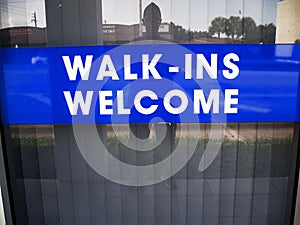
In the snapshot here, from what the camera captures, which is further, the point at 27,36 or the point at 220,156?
the point at 220,156

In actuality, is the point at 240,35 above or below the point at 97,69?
above

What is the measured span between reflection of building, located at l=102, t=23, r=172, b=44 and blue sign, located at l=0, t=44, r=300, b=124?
0.06 metres

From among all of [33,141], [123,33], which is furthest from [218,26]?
[33,141]

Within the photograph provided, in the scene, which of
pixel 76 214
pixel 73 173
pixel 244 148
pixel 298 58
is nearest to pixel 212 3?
pixel 298 58

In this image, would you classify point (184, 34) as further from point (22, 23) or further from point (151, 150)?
point (22, 23)

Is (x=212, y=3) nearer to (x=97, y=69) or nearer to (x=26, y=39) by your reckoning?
(x=97, y=69)

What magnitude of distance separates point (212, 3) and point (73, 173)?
1.47 m

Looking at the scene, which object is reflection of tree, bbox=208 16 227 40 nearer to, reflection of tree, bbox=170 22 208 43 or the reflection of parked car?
reflection of tree, bbox=170 22 208 43

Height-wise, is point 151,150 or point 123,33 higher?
point 123,33

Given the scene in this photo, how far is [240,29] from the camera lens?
6.19ft

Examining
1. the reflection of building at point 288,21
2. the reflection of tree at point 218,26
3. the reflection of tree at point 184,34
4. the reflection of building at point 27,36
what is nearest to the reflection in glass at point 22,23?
the reflection of building at point 27,36

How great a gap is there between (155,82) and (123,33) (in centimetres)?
37

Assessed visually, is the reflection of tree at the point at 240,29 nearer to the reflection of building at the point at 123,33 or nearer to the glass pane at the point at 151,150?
the glass pane at the point at 151,150

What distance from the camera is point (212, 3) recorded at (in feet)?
6.12
